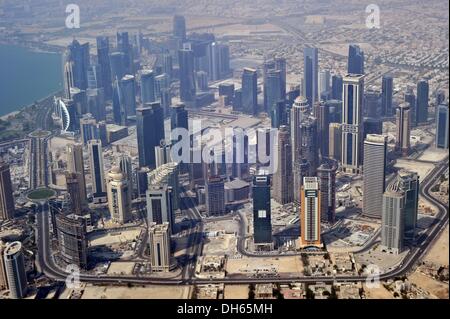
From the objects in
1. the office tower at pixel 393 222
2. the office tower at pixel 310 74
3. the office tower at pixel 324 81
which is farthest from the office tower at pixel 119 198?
the office tower at pixel 324 81

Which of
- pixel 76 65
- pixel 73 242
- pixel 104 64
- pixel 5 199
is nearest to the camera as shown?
pixel 73 242

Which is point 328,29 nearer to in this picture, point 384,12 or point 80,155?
point 384,12

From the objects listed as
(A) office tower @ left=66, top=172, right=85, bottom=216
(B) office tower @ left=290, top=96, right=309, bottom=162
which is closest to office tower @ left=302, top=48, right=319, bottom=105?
(B) office tower @ left=290, top=96, right=309, bottom=162

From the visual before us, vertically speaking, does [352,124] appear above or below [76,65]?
below

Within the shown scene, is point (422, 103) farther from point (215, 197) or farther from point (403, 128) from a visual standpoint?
point (215, 197)

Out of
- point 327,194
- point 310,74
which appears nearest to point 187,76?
point 310,74

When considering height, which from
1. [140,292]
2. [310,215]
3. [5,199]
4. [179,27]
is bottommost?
[140,292]

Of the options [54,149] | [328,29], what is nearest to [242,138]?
[54,149]
